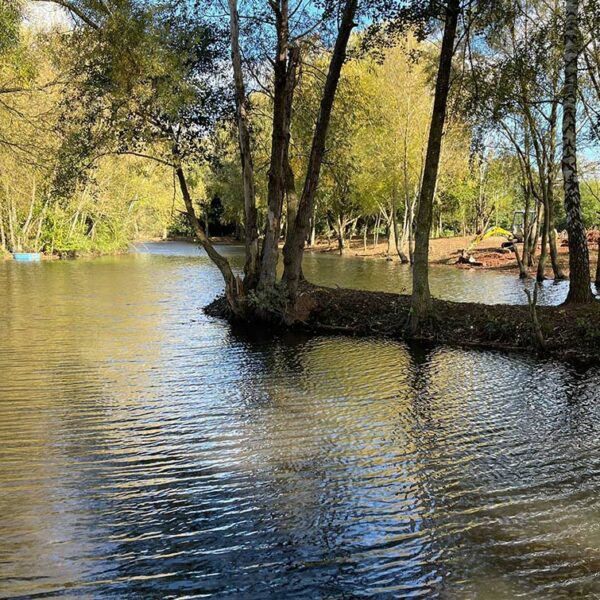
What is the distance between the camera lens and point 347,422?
8.37 meters

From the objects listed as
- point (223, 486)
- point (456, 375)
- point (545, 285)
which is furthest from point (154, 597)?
point (545, 285)

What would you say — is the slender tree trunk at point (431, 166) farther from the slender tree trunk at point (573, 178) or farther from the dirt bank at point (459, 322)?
the slender tree trunk at point (573, 178)

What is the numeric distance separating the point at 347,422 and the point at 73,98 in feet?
41.6

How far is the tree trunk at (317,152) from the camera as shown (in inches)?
590

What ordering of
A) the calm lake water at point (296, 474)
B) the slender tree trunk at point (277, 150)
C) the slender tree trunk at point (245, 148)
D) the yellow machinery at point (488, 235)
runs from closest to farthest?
the calm lake water at point (296, 474)
the slender tree trunk at point (245, 148)
the slender tree trunk at point (277, 150)
the yellow machinery at point (488, 235)

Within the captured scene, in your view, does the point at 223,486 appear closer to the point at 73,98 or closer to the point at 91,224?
the point at 73,98

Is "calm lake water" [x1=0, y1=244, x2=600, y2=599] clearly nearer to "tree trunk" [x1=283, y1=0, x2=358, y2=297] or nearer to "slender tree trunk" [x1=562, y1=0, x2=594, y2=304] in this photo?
"slender tree trunk" [x1=562, y1=0, x2=594, y2=304]

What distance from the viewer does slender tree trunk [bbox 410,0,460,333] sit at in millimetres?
13273

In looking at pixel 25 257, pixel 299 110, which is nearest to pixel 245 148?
pixel 299 110

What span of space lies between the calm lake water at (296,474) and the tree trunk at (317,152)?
4083 mm

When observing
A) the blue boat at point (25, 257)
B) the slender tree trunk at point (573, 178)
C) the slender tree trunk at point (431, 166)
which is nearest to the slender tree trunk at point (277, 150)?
the slender tree trunk at point (431, 166)

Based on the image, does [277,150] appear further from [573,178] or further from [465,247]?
[465,247]

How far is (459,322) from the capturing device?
14.7 m

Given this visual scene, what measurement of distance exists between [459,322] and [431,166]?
154 inches
